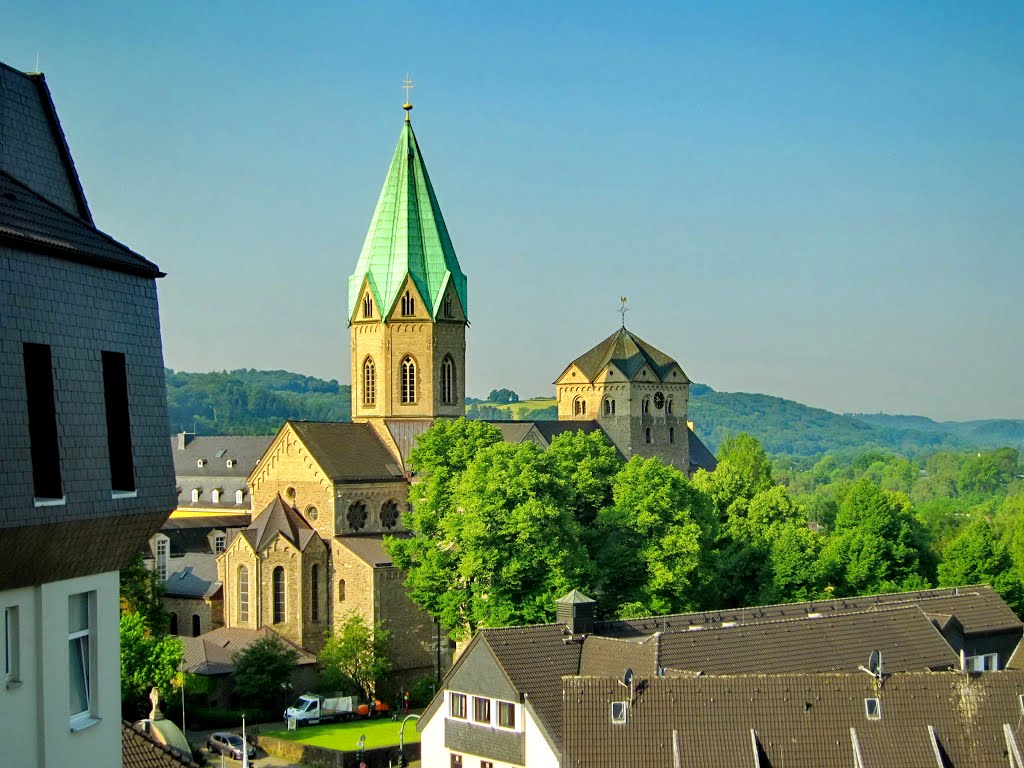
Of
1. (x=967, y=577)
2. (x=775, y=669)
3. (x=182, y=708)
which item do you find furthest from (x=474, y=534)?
(x=967, y=577)

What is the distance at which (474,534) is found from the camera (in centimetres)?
5725

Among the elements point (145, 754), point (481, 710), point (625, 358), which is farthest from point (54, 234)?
point (625, 358)

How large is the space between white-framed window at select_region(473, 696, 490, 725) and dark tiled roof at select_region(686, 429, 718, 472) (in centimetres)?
6989

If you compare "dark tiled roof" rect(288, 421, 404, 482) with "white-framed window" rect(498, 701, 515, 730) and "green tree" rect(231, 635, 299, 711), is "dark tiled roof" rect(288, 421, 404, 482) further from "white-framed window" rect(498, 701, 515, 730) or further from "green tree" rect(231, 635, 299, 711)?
"white-framed window" rect(498, 701, 515, 730)

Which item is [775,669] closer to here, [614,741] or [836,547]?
[614,741]

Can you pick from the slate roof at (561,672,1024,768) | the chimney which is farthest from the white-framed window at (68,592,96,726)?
the chimney

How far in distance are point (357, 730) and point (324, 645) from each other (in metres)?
8.61

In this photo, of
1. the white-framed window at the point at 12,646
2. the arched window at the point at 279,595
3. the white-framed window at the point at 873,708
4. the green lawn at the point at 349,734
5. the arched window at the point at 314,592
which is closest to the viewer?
the white-framed window at the point at 12,646

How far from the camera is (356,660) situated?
64125 mm

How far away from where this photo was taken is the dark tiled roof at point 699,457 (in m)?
112

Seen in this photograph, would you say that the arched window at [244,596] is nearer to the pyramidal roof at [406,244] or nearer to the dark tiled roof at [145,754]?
the pyramidal roof at [406,244]

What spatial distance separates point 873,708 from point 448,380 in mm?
42844

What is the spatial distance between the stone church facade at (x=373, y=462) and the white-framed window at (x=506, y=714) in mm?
23144

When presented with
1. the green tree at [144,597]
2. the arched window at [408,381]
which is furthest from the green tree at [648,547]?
the green tree at [144,597]
